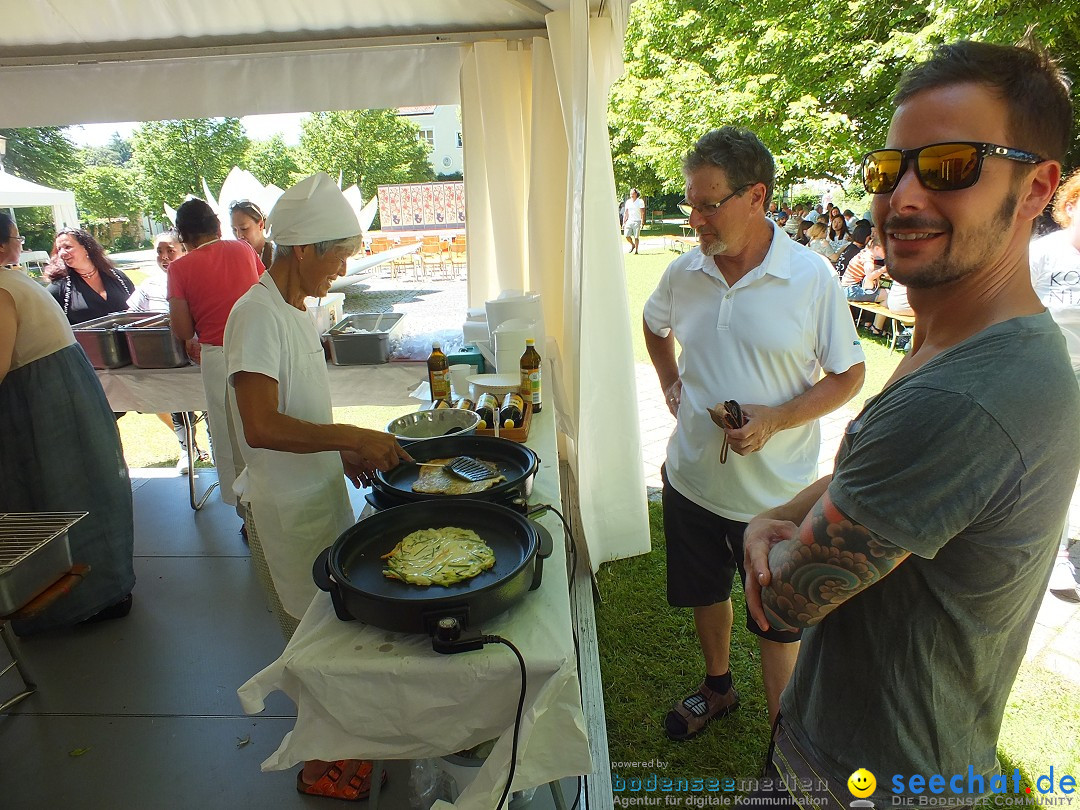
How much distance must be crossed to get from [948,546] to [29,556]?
223cm

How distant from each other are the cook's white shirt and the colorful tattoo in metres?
Answer: 0.98

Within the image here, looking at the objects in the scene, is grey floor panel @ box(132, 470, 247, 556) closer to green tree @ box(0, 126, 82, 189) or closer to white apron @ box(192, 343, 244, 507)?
white apron @ box(192, 343, 244, 507)

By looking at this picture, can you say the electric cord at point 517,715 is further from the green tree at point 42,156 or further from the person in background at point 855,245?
the green tree at point 42,156

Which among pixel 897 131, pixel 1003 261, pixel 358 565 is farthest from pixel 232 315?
pixel 1003 261

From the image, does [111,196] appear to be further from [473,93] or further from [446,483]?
[446,483]

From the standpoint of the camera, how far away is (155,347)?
375cm

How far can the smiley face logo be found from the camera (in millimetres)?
1013

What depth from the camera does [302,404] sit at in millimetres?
1950

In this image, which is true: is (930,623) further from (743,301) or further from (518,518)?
(743,301)

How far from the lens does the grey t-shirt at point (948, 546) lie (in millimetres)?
Answer: 794

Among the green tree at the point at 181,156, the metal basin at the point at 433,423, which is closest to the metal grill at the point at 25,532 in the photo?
the metal basin at the point at 433,423

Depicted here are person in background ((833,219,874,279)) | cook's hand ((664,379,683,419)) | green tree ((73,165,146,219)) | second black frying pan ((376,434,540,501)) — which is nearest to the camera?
second black frying pan ((376,434,540,501))

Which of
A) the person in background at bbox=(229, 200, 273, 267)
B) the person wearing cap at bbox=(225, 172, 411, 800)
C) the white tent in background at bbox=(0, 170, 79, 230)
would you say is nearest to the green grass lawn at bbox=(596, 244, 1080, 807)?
the person wearing cap at bbox=(225, 172, 411, 800)

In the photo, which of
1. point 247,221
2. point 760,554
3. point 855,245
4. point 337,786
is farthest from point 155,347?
point 855,245
